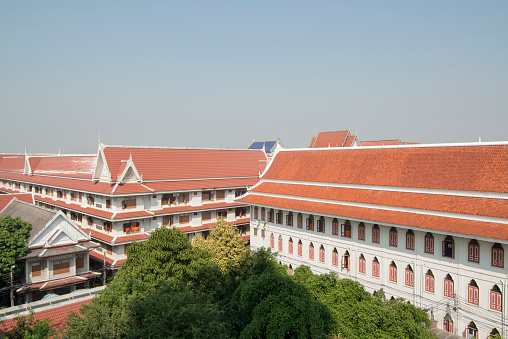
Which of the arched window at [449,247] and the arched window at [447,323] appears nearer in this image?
the arched window at [447,323]

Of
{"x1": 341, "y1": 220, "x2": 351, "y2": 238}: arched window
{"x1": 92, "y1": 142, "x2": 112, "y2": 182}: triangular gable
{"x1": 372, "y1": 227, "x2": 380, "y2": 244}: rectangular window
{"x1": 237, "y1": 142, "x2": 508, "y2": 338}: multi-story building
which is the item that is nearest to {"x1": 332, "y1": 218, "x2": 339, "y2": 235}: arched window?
{"x1": 237, "y1": 142, "x2": 508, "y2": 338}: multi-story building

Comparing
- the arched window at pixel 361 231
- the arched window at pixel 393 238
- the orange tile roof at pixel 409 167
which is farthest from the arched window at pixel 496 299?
the arched window at pixel 361 231

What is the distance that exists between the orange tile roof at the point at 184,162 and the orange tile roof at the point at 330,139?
49.8 feet

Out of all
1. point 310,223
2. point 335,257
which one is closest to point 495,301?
point 335,257

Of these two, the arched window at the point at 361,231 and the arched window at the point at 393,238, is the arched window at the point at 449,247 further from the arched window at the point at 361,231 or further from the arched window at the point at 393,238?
the arched window at the point at 361,231

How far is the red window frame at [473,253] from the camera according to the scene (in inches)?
760

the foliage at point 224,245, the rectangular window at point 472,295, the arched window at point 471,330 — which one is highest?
the foliage at point 224,245

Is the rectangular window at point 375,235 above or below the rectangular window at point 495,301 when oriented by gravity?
above

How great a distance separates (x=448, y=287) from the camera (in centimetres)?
2034

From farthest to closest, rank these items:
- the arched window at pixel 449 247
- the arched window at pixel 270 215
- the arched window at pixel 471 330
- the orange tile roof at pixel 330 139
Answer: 1. the orange tile roof at pixel 330 139
2. the arched window at pixel 270 215
3. the arched window at pixel 449 247
4. the arched window at pixel 471 330

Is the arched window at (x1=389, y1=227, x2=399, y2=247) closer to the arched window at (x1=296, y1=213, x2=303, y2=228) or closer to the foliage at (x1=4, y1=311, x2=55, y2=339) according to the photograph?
the arched window at (x1=296, y1=213, x2=303, y2=228)

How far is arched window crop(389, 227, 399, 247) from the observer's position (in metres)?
23.0

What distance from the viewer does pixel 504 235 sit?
694 inches

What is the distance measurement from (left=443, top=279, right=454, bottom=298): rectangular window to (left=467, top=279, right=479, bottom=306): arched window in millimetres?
859
